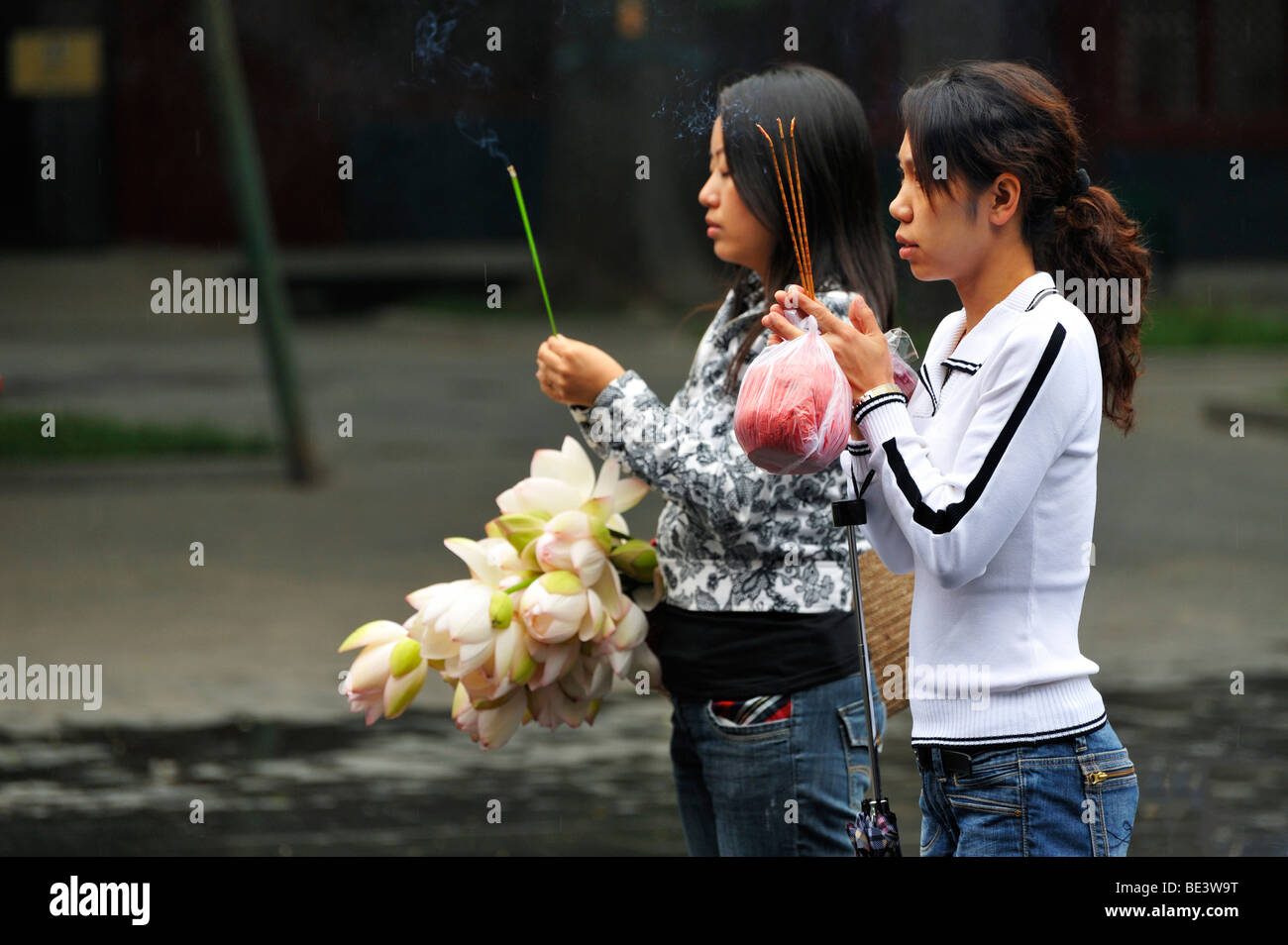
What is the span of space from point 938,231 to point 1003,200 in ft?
0.31

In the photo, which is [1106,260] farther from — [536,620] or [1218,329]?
[1218,329]

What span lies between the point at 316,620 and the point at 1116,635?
3492mm

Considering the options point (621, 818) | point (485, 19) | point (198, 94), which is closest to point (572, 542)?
point (485, 19)

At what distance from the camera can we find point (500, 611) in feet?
9.07

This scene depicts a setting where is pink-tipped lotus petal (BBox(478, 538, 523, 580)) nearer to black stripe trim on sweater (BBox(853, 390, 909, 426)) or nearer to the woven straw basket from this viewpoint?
the woven straw basket

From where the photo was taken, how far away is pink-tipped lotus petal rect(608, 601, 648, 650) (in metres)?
2.84

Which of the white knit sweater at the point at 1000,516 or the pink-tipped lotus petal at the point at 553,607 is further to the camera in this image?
the pink-tipped lotus petal at the point at 553,607

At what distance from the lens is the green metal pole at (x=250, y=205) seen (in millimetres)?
11281

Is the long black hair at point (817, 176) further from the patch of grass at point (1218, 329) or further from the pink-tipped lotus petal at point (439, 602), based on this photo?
the patch of grass at point (1218, 329)

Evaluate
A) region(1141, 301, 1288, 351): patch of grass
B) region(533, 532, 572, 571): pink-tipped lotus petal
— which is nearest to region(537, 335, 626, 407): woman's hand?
region(533, 532, 572, 571): pink-tipped lotus petal

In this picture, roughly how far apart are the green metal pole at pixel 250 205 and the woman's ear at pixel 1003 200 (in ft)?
30.6

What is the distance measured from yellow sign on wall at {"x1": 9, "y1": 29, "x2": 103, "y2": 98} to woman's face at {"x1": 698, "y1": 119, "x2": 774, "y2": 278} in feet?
82.4

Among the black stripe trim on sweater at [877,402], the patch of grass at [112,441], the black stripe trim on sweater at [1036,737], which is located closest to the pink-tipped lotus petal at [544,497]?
the black stripe trim on sweater at [877,402]
